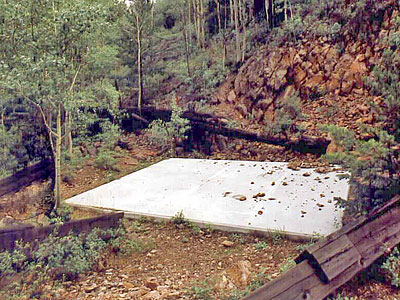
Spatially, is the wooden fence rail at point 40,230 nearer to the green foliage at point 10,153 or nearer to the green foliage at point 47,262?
the green foliage at point 47,262

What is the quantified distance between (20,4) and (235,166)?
450 cm

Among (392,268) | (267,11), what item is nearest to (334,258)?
(392,268)

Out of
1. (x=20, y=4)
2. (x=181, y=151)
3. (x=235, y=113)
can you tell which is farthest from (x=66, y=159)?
(x=235, y=113)

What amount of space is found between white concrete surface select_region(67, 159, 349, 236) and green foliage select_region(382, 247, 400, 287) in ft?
3.04

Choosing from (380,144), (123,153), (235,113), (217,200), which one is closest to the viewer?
(380,144)

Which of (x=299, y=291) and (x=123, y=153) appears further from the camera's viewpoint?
(x=123, y=153)

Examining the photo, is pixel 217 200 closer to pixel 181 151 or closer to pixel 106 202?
pixel 106 202

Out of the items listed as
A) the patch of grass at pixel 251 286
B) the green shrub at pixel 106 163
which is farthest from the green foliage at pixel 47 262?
the green shrub at pixel 106 163

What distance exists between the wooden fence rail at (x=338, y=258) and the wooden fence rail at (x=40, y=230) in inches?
85.9

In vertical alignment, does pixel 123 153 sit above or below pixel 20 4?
below

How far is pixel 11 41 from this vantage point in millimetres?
4895

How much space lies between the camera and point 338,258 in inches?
89.4

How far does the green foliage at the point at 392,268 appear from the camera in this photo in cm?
249

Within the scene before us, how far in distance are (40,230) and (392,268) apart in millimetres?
3018
